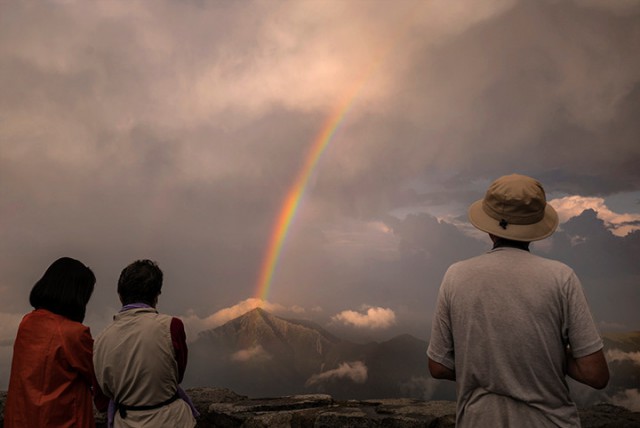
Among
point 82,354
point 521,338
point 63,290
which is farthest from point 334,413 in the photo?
→ point 521,338

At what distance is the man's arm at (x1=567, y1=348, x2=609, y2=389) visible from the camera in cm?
278

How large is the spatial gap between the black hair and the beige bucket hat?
2.54m

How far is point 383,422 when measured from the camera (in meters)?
5.80

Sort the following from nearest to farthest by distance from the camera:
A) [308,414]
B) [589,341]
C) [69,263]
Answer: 1. [589,341]
2. [69,263]
3. [308,414]

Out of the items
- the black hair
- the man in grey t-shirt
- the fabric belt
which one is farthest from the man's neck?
the fabric belt

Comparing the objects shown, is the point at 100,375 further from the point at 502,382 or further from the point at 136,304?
the point at 502,382

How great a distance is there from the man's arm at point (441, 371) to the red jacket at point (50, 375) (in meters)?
2.67

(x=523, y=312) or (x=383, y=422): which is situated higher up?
(x=523, y=312)

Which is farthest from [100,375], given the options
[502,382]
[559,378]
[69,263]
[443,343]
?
[559,378]

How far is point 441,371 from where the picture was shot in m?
3.17

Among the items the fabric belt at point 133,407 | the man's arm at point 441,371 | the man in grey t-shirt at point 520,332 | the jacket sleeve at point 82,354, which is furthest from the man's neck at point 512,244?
the jacket sleeve at point 82,354

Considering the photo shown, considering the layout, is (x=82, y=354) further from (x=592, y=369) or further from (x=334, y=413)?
(x=592, y=369)

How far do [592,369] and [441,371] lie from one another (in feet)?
2.73

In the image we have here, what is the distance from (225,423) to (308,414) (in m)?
1.19
